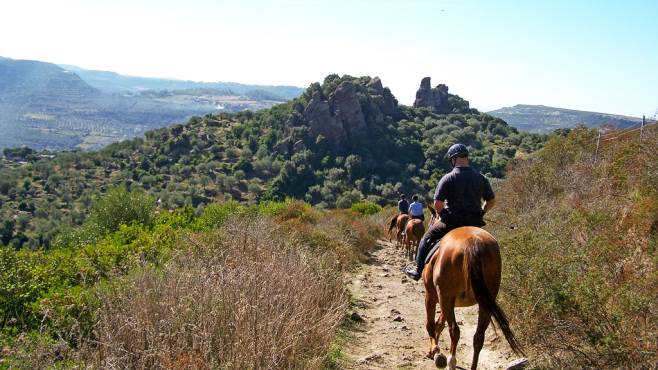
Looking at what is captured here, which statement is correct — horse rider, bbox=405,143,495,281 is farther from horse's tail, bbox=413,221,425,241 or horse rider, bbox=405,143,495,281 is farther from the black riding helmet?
→ horse's tail, bbox=413,221,425,241

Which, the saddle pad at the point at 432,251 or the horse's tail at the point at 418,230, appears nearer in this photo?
the saddle pad at the point at 432,251

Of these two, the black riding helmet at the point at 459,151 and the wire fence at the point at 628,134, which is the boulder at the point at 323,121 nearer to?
the wire fence at the point at 628,134

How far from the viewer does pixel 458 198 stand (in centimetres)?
619

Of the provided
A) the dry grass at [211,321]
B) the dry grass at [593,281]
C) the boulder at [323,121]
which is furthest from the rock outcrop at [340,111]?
the dry grass at [211,321]

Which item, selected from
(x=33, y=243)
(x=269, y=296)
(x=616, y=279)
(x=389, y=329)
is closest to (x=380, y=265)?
(x=389, y=329)

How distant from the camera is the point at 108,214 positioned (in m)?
20.2

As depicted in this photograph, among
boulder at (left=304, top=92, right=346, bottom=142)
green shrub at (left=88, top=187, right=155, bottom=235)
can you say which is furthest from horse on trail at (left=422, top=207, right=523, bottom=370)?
boulder at (left=304, top=92, right=346, bottom=142)

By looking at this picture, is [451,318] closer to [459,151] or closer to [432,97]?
[459,151]

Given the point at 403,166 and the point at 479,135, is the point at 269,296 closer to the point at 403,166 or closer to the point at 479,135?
the point at 403,166

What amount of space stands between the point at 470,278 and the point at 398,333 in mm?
2949

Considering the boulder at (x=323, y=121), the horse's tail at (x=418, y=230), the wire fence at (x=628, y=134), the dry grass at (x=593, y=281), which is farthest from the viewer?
the boulder at (x=323, y=121)

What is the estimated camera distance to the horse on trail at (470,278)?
15.8ft

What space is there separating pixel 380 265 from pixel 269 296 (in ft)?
32.0

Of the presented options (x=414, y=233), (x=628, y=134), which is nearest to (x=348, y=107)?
(x=628, y=134)
